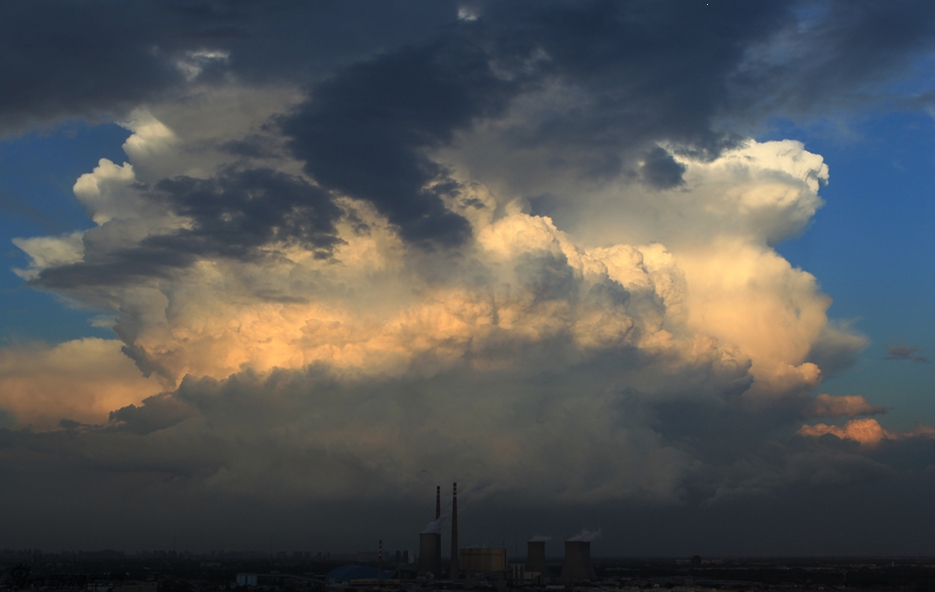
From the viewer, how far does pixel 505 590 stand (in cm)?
19875

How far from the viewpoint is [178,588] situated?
193500 millimetres

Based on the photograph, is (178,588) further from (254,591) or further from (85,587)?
(85,587)

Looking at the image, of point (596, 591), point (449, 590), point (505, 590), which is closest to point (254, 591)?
point (449, 590)

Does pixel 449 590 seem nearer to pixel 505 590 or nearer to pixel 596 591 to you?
pixel 505 590

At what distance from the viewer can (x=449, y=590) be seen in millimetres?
196875

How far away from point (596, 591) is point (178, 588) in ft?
316

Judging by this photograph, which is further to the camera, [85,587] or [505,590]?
[505,590]

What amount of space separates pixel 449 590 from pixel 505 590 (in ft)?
43.5

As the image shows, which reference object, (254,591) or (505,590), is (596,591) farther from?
(254,591)

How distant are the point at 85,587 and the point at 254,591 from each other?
57210 mm

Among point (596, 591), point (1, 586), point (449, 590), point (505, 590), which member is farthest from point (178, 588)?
point (596, 591)

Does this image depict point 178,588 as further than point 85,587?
Yes

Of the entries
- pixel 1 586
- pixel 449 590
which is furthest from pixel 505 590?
pixel 1 586

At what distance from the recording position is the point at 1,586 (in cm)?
15688
